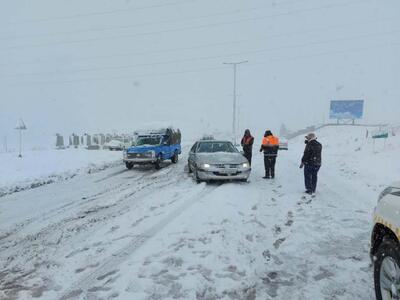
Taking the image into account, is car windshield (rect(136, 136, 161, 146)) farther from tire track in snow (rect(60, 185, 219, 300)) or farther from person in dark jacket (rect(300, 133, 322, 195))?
tire track in snow (rect(60, 185, 219, 300))

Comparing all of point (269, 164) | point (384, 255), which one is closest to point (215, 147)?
point (269, 164)

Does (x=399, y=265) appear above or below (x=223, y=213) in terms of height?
above

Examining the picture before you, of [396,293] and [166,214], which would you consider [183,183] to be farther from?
[396,293]

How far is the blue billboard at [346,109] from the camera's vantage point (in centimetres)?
8238

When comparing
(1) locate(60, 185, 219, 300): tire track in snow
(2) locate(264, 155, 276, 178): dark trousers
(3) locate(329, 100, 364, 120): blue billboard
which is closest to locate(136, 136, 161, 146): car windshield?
(2) locate(264, 155, 276, 178): dark trousers

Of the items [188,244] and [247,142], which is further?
[247,142]

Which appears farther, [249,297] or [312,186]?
[312,186]

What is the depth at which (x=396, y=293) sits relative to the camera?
3568 millimetres

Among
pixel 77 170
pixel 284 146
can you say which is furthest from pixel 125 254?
pixel 284 146

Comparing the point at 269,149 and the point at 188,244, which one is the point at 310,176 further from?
the point at 188,244

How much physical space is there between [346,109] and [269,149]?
7570cm

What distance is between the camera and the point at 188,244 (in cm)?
634

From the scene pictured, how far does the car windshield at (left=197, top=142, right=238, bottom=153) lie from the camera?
1509 cm

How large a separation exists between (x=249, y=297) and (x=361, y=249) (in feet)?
8.35
